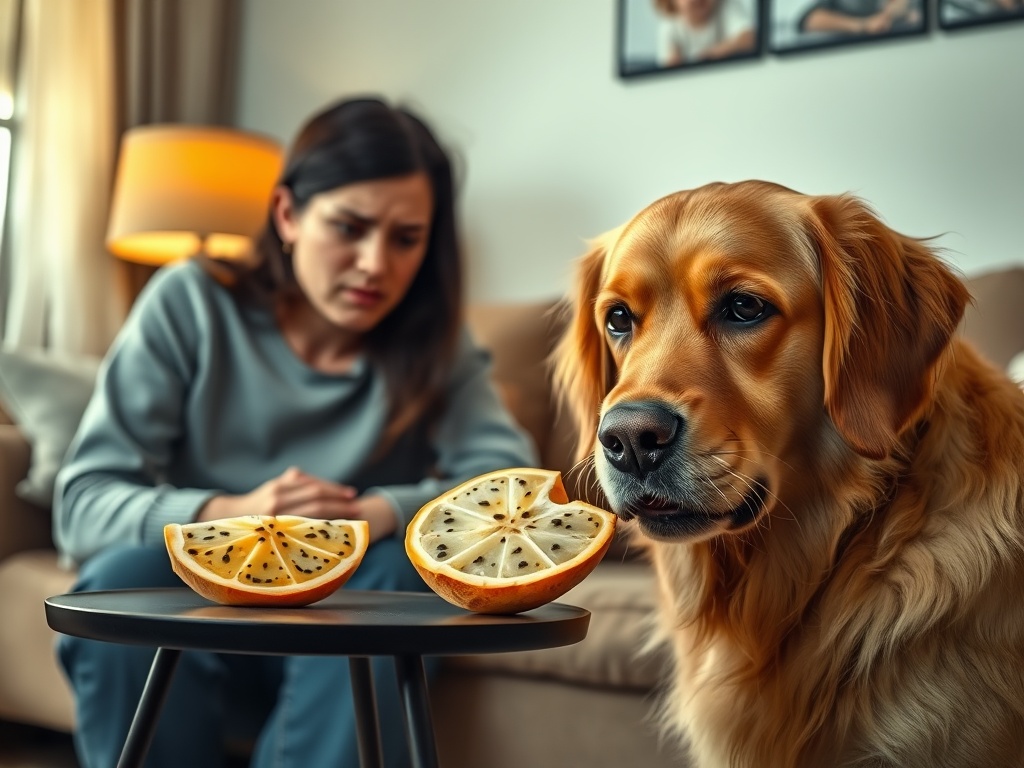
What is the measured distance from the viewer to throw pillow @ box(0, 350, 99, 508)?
222 cm

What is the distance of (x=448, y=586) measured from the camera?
90 cm

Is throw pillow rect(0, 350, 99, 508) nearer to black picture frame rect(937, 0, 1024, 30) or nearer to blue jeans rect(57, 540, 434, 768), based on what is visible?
blue jeans rect(57, 540, 434, 768)

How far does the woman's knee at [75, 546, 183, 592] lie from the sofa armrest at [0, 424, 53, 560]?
2.22 ft

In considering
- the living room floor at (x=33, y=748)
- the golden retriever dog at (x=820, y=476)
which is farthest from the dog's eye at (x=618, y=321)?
the living room floor at (x=33, y=748)

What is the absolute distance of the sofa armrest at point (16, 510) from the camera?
7.25 ft

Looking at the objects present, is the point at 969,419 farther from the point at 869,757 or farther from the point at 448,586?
the point at 448,586

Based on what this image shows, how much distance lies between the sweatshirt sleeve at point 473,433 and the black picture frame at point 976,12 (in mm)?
1434

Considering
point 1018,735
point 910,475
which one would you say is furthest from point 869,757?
point 910,475

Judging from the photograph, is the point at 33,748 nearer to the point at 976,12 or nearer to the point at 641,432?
the point at 641,432

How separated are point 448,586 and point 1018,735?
54 cm

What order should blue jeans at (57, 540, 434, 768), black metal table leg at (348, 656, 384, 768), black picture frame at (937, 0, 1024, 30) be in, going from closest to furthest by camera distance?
black metal table leg at (348, 656, 384, 768)
blue jeans at (57, 540, 434, 768)
black picture frame at (937, 0, 1024, 30)

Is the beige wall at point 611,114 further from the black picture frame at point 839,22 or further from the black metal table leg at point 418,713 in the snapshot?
the black metal table leg at point 418,713

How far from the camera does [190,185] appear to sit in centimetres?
312

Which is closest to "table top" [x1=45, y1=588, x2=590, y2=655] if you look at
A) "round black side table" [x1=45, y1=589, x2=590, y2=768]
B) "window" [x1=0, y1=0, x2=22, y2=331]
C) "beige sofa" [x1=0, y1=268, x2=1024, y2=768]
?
"round black side table" [x1=45, y1=589, x2=590, y2=768]
